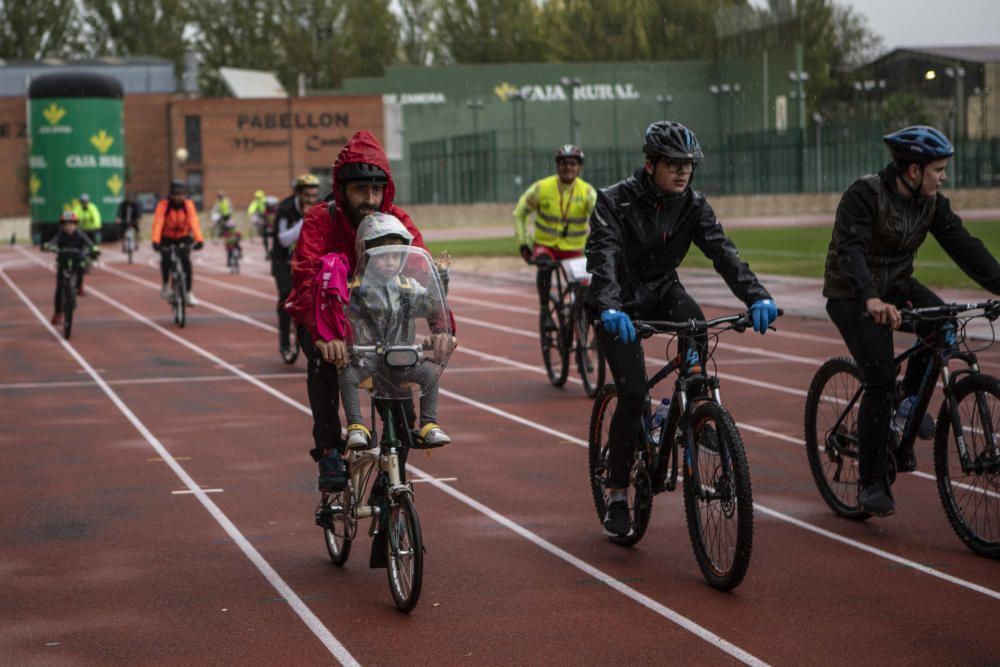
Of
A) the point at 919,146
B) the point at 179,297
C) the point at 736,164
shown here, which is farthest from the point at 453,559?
the point at 736,164

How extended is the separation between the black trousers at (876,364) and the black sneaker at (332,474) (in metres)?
2.30

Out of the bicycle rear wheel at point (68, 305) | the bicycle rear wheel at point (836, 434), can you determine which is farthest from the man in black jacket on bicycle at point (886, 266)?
the bicycle rear wheel at point (68, 305)

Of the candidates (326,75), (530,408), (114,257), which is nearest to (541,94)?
(326,75)

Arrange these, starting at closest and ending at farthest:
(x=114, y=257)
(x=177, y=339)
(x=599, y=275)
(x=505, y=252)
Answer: (x=599, y=275), (x=177, y=339), (x=505, y=252), (x=114, y=257)

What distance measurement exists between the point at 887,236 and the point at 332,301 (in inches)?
103

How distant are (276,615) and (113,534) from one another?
1889mm

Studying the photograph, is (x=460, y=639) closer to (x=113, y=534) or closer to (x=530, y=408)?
(x=113, y=534)

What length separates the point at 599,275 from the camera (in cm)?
677

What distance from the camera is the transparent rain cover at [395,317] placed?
20.0ft

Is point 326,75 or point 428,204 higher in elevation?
point 326,75

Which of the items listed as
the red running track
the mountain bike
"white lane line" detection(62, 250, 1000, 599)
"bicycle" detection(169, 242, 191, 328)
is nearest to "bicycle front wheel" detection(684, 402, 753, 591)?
the red running track

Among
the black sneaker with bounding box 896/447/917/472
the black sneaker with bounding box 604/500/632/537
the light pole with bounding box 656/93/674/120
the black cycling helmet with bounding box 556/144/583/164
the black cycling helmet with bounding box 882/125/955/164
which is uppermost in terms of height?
the light pole with bounding box 656/93/674/120

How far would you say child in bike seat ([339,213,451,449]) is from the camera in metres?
6.10

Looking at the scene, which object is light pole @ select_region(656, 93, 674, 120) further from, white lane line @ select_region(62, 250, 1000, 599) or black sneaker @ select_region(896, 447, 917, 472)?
black sneaker @ select_region(896, 447, 917, 472)
